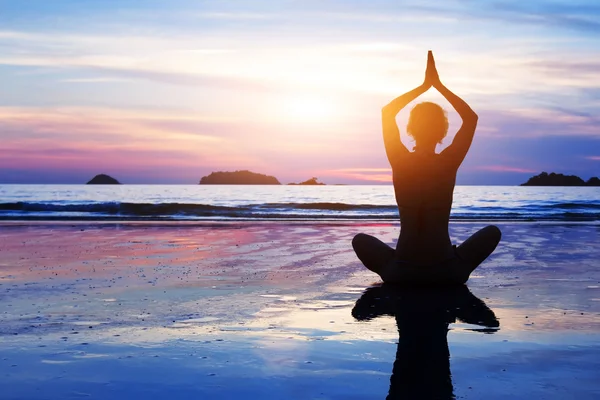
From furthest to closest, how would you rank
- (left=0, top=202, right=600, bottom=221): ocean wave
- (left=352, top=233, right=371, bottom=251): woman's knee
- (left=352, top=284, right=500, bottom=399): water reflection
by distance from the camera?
1. (left=0, top=202, right=600, bottom=221): ocean wave
2. (left=352, top=233, right=371, bottom=251): woman's knee
3. (left=352, top=284, right=500, bottom=399): water reflection

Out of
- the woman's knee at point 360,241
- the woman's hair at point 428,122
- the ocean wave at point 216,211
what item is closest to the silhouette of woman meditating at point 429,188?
the woman's hair at point 428,122

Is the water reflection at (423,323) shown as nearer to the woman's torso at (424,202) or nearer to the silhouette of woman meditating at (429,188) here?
the silhouette of woman meditating at (429,188)

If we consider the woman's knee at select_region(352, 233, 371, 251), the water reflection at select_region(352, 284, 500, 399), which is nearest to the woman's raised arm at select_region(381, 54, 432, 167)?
the woman's knee at select_region(352, 233, 371, 251)

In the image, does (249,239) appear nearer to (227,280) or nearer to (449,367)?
(227,280)

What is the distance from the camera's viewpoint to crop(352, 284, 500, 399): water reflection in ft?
12.1

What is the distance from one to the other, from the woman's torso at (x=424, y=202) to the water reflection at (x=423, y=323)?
0.47 m

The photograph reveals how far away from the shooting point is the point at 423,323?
532 cm

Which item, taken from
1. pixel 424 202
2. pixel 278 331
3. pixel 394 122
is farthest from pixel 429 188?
pixel 278 331

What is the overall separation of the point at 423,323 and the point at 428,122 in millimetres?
2226

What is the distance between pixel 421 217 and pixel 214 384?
3683 mm

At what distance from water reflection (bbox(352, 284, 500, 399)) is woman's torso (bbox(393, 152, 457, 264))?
1.55 ft

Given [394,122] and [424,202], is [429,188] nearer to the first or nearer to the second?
[424,202]

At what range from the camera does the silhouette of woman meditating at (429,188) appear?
262 inches

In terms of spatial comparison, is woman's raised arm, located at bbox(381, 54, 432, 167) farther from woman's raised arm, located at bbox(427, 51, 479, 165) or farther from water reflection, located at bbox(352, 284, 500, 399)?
water reflection, located at bbox(352, 284, 500, 399)
